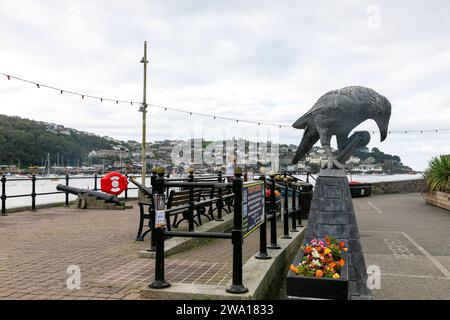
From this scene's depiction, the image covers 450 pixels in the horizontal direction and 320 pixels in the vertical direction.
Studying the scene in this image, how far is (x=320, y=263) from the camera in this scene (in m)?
4.30

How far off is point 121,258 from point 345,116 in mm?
4122

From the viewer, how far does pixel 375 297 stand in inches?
220

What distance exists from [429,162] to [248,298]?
1773 centimetres

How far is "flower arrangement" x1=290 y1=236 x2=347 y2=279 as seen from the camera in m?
4.21

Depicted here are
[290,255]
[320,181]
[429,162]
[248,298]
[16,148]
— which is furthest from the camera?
[16,148]

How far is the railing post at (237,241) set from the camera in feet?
13.6

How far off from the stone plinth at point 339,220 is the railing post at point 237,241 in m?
1.87

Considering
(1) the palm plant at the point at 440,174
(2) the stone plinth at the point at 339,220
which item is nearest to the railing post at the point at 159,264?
(2) the stone plinth at the point at 339,220

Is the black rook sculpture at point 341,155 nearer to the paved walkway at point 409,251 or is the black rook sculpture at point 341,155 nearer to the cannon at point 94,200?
the paved walkway at point 409,251

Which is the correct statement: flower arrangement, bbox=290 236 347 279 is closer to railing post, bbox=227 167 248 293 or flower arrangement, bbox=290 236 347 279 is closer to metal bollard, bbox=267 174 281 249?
railing post, bbox=227 167 248 293

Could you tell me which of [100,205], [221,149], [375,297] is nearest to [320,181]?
[375,297]

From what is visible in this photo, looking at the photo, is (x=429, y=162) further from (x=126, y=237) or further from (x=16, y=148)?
(x=16, y=148)

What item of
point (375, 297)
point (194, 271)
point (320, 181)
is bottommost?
point (375, 297)

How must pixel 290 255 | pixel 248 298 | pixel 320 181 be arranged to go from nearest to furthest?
pixel 248 298, pixel 320 181, pixel 290 255
